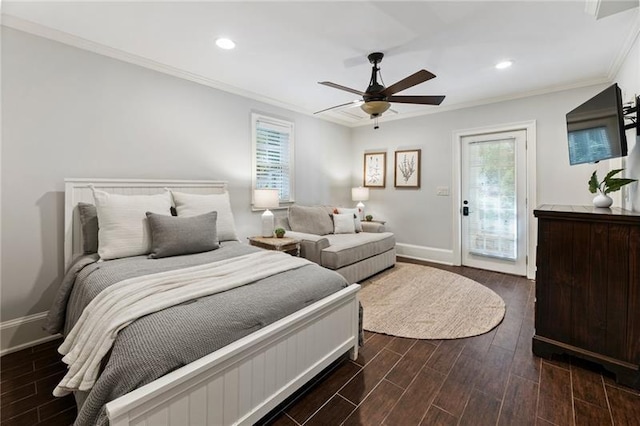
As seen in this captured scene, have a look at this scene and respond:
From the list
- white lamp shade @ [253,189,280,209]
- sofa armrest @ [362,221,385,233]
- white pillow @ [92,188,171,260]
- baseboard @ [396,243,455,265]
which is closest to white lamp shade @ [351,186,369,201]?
sofa armrest @ [362,221,385,233]

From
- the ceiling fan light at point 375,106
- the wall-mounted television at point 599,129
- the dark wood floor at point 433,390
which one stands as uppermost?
the ceiling fan light at point 375,106

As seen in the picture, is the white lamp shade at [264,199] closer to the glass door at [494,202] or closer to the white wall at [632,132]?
the glass door at [494,202]

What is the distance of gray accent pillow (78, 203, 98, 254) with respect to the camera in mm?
2381

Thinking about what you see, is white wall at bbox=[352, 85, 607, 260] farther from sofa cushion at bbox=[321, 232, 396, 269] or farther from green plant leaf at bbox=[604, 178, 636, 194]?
green plant leaf at bbox=[604, 178, 636, 194]

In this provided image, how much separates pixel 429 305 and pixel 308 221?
6.52 feet

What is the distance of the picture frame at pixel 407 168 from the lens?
4949mm

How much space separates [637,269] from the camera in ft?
5.98

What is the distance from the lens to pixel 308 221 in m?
4.18

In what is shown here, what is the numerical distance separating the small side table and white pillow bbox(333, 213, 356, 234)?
3.29 feet

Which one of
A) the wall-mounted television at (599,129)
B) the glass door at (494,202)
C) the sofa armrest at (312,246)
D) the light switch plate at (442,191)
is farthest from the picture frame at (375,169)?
the wall-mounted television at (599,129)

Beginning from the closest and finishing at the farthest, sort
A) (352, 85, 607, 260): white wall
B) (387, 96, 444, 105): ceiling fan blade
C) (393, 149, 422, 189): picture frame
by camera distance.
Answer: (387, 96, 444, 105): ceiling fan blade
(352, 85, 607, 260): white wall
(393, 149, 422, 189): picture frame

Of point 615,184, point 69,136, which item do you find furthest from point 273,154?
point 615,184

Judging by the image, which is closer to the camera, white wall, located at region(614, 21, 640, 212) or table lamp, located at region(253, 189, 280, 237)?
white wall, located at region(614, 21, 640, 212)

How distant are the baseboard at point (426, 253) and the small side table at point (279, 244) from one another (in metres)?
2.39
